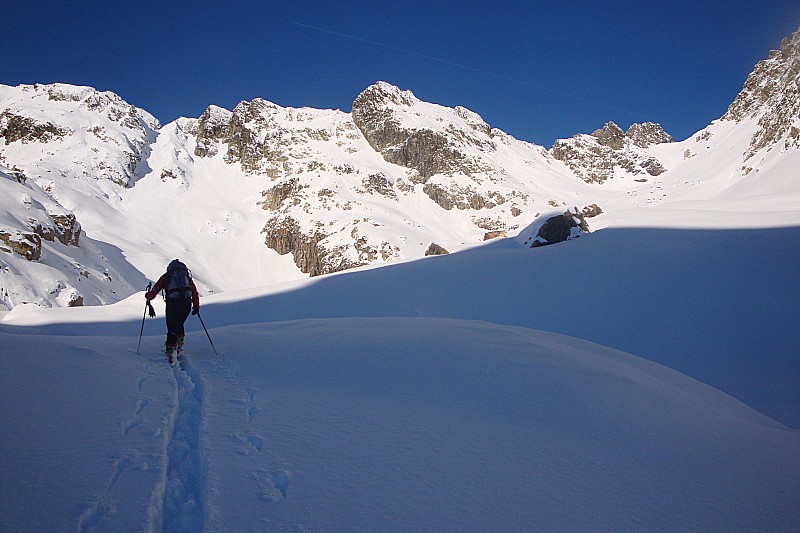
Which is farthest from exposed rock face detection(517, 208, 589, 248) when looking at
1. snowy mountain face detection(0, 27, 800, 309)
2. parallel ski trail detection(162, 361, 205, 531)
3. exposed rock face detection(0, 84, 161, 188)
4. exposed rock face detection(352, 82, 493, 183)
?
exposed rock face detection(0, 84, 161, 188)

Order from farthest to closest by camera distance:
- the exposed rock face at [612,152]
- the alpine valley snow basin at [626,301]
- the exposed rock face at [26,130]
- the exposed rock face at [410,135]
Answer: the exposed rock face at [612,152]
the exposed rock face at [410,135]
the exposed rock face at [26,130]
the alpine valley snow basin at [626,301]

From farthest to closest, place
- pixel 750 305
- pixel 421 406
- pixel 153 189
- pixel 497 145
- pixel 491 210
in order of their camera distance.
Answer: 1. pixel 497 145
2. pixel 491 210
3. pixel 153 189
4. pixel 750 305
5. pixel 421 406

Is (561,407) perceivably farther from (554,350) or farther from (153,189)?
(153,189)

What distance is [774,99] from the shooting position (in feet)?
226

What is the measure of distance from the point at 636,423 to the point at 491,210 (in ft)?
258

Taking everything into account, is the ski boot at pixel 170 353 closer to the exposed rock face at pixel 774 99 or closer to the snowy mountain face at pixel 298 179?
the snowy mountain face at pixel 298 179

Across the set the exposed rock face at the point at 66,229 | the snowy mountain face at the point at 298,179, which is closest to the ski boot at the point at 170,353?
the snowy mountain face at the point at 298,179

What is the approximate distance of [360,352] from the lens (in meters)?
5.92

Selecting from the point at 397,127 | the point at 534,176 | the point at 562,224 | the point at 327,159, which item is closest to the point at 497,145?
the point at 534,176

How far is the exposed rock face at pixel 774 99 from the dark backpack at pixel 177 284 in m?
59.6

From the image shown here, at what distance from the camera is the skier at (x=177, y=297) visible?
610cm

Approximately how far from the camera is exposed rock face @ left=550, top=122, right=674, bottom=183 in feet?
333

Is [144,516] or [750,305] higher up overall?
[750,305]

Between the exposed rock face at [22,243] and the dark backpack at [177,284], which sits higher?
the exposed rock face at [22,243]
